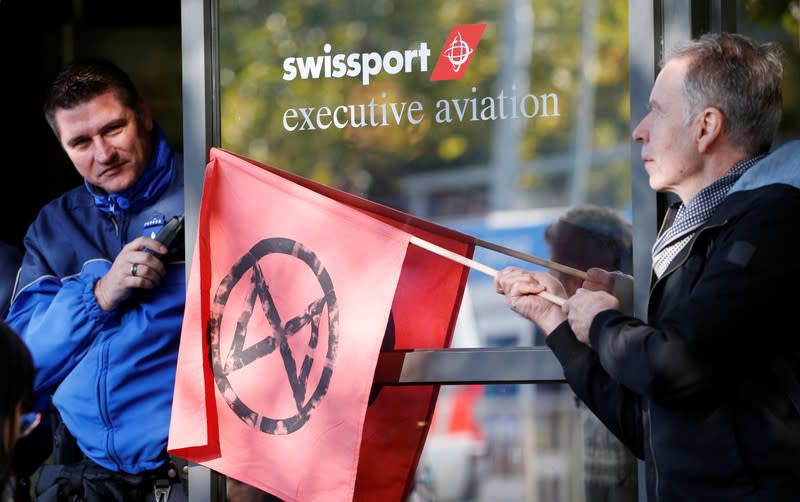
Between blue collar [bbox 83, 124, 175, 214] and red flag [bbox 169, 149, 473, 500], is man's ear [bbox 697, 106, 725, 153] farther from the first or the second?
blue collar [bbox 83, 124, 175, 214]

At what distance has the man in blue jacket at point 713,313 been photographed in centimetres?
263

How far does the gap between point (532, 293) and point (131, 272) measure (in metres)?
1.25

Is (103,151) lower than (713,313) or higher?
higher

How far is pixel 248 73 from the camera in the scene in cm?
384

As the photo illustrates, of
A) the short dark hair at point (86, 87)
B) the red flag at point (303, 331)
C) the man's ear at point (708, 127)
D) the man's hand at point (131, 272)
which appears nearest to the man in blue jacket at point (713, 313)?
the man's ear at point (708, 127)

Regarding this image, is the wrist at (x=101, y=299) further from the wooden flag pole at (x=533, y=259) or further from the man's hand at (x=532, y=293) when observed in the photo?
the man's hand at (x=532, y=293)

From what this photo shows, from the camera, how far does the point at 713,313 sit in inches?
103

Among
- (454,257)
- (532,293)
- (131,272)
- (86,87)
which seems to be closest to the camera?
(532,293)

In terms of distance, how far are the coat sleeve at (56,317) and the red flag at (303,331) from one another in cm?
42

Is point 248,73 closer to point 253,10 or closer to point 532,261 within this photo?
point 253,10

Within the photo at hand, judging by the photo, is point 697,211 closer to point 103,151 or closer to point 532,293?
point 532,293

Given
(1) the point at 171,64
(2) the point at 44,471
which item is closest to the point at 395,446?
(2) the point at 44,471

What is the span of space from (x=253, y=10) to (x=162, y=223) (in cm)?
71

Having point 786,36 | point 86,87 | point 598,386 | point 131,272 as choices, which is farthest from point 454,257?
point 786,36
